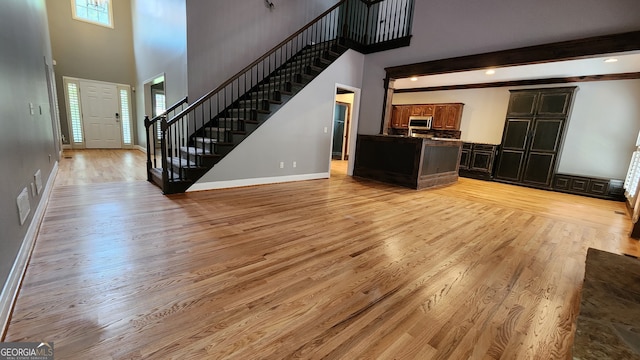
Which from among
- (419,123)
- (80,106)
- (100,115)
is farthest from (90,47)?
(419,123)

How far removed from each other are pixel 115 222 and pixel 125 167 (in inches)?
139

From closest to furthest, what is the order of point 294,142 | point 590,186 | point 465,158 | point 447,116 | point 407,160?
point 294,142
point 407,160
point 590,186
point 465,158
point 447,116

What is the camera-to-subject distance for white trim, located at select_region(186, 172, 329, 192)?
4058 millimetres

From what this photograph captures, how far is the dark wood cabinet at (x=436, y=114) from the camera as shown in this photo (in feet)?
25.2

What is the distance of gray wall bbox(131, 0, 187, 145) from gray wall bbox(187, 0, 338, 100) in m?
0.20

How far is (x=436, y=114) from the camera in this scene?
8.02 meters

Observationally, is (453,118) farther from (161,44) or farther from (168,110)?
(161,44)

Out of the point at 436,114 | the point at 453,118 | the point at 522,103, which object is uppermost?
the point at 522,103

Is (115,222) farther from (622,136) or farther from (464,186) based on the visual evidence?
(622,136)

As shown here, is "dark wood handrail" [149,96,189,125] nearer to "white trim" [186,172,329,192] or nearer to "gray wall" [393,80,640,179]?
"white trim" [186,172,329,192]

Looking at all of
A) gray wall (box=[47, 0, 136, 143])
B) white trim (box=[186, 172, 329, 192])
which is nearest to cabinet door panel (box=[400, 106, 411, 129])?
white trim (box=[186, 172, 329, 192])

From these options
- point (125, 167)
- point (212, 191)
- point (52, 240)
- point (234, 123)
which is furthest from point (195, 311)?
point (125, 167)

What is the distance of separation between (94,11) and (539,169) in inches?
511

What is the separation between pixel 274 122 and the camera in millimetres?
4680
